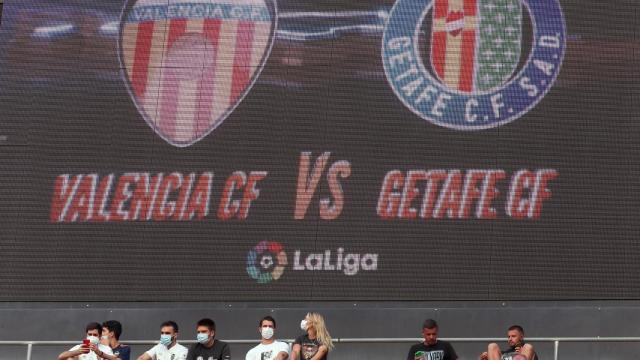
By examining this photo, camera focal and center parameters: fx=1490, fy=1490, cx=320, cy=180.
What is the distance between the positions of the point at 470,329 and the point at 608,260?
185 cm

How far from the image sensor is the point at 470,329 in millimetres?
17875

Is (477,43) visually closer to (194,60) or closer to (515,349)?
(194,60)

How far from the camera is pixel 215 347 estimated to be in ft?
49.4

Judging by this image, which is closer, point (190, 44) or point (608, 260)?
point (608, 260)

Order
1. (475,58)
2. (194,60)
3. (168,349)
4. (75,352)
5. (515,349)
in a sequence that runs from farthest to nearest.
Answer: (194,60) → (475,58) → (168,349) → (75,352) → (515,349)

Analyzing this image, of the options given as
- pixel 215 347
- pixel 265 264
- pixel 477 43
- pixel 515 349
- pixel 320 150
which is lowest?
pixel 215 347

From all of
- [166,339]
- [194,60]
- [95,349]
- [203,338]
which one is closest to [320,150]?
[194,60]

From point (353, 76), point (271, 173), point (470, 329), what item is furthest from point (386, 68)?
point (470, 329)

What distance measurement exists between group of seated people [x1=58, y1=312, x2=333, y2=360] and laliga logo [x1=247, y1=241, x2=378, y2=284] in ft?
9.12

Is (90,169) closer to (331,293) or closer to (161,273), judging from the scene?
(161,273)

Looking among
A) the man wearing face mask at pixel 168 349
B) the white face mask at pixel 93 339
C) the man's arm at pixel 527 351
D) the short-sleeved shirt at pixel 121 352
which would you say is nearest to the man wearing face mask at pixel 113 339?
the short-sleeved shirt at pixel 121 352

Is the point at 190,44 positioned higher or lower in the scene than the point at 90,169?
higher

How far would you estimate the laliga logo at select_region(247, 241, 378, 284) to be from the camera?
18203 millimetres

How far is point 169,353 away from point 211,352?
0.66 m
